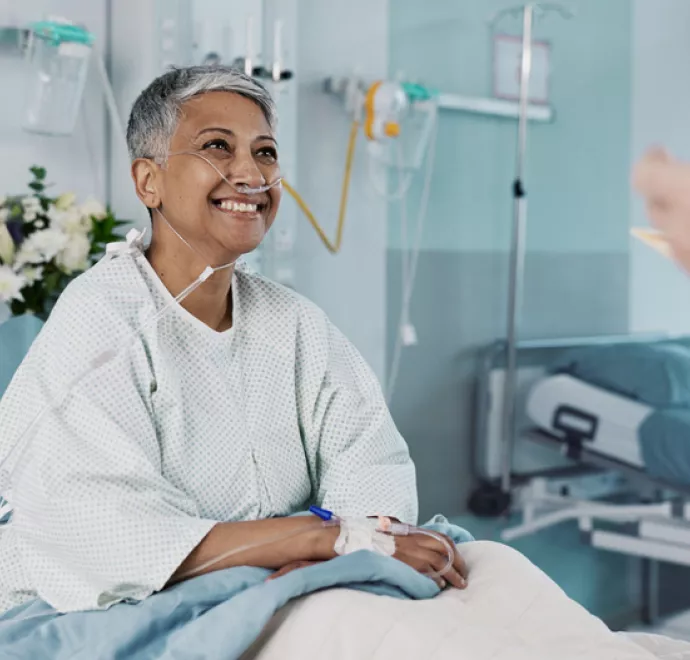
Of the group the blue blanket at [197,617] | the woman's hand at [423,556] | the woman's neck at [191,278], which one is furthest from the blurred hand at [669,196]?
the woman's neck at [191,278]

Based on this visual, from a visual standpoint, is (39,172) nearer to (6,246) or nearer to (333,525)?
(6,246)

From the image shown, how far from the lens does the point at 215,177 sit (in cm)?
178

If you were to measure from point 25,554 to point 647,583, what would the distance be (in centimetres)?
264

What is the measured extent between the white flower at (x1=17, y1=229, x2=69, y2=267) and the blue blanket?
1023 mm

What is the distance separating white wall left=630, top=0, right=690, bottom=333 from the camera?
3.61 metres

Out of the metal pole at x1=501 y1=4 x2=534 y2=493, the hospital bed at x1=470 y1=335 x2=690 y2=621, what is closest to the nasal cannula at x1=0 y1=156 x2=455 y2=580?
the hospital bed at x1=470 y1=335 x2=690 y2=621

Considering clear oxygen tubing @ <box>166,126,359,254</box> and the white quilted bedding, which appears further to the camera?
clear oxygen tubing @ <box>166,126,359,254</box>

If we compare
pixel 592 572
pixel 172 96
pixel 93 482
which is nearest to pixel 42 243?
pixel 172 96

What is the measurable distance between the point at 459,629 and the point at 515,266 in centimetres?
226

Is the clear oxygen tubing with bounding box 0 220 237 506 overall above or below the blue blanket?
above

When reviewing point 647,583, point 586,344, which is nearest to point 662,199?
point 586,344

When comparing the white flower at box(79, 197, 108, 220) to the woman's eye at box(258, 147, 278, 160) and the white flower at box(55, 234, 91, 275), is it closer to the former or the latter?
the white flower at box(55, 234, 91, 275)

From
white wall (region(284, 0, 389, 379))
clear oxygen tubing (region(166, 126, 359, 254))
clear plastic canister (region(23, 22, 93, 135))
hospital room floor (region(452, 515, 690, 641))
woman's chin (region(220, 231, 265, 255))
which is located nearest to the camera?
woman's chin (region(220, 231, 265, 255))

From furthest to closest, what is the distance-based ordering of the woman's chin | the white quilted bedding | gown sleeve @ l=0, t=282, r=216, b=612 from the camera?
1. the woman's chin
2. gown sleeve @ l=0, t=282, r=216, b=612
3. the white quilted bedding
